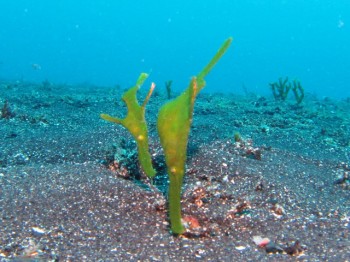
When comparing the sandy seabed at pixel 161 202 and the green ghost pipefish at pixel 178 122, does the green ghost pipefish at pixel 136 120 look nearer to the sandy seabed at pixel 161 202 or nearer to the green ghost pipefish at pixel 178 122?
the sandy seabed at pixel 161 202

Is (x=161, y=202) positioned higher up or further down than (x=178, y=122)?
further down

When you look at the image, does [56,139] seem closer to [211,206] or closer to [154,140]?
[154,140]

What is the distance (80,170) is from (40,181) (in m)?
0.47

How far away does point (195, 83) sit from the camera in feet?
8.99

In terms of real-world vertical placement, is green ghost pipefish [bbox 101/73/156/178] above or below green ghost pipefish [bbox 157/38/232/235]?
above

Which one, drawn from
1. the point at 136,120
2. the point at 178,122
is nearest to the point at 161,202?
the point at 136,120

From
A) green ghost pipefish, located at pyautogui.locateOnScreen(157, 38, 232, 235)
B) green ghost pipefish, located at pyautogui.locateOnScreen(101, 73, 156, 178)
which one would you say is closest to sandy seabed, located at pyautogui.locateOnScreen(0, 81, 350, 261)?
green ghost pipefish, located at pyautogui.locateOnScreen(101, 73, 156, 178)

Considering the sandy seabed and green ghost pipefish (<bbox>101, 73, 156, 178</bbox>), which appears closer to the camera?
the sandy seabed

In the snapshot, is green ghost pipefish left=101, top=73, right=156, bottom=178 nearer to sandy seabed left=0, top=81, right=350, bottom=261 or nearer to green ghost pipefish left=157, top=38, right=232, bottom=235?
sandy seabed left=0, top=81, right=350, bottom=261

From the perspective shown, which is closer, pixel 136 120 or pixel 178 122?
pixel 178 122

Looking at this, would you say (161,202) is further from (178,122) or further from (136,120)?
(178,122)

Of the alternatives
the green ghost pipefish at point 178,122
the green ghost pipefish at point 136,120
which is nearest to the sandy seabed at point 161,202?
the green ghost pipefish at point 136,120

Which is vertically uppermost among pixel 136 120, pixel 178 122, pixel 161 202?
pixel 136 120

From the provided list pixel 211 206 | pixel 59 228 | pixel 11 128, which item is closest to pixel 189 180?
pixel 211 206
